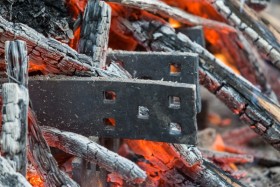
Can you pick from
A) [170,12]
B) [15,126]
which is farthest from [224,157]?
[15,126]

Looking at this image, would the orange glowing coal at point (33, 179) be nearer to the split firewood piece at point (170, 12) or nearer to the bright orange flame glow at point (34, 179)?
the bright orange flame glow at point (34, 179)

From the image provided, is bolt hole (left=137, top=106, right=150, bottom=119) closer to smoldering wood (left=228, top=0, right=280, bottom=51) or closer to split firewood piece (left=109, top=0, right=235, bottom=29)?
split firewood piece (left=109, top=0, right=235, bottom=29)

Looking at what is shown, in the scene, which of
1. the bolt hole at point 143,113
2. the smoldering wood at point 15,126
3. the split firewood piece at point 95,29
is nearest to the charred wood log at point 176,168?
the bolt hole at point 143,113

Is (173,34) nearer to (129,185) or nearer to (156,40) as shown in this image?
(156,40)

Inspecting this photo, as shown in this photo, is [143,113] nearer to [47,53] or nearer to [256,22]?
[47,53]

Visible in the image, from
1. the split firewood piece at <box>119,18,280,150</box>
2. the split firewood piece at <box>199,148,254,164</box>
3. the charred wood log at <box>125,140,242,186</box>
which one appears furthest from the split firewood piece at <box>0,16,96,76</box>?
the split firewood piece at <box>199,148,254,164</box>

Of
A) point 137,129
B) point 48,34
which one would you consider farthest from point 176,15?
point 137,129
